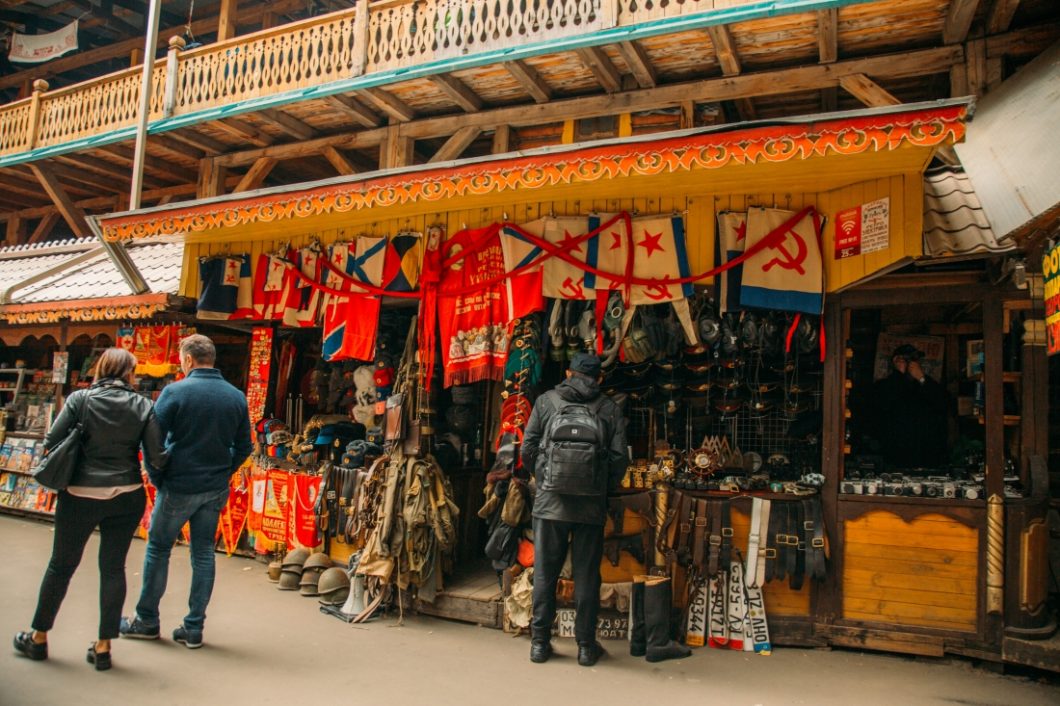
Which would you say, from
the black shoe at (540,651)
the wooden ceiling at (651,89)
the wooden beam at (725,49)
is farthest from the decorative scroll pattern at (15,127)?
the black shoe at (540,651)

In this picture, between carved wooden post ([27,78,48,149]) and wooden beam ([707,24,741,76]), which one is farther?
carved wooden post ([27,78,48,149])

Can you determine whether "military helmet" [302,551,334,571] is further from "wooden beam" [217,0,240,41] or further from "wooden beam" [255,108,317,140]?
"wooden beam" [217,0,240,41]

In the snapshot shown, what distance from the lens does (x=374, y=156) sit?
11.0m

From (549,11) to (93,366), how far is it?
28.2ft

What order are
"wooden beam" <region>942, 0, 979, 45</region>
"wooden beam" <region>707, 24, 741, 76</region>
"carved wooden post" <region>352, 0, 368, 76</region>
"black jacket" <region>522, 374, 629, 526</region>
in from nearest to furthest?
"black jacket" <region>522, 374, 629, 526</region>
"wooden beam" <region>942, 0, 979, 45</region>
"wooden beam" <region>707, 24, 741, 76</region>
"carved wooden post" <region>352, 0, 368, 76</region>

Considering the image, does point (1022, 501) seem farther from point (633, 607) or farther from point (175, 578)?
point (175, 578)

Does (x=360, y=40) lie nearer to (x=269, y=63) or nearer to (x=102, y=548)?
(x=269, y=63)

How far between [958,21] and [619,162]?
4.02 meters

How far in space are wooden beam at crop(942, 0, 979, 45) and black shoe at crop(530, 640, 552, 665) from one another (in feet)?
21.8

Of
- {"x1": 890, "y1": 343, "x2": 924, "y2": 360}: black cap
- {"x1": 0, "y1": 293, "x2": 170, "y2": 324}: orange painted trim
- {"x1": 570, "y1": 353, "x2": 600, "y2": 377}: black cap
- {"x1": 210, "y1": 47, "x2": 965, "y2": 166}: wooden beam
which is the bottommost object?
{"x1": 570, "y1": 353, "x2": 600, "y2": 377}: black cap

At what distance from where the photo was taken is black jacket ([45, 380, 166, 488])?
4.67 m

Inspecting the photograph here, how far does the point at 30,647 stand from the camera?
4.91 metres

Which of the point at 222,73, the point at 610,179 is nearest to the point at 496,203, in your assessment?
the point at 610,179

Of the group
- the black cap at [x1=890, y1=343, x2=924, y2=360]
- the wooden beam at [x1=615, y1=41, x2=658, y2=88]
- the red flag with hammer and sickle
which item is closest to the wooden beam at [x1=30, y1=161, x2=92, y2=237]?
the wooden beam at [x1=615, y1=41, x2=658, y2=88]
